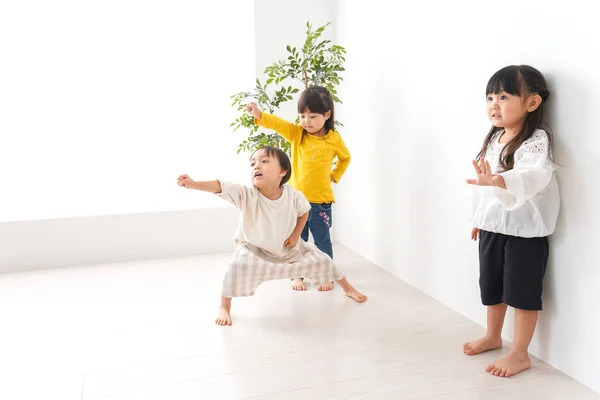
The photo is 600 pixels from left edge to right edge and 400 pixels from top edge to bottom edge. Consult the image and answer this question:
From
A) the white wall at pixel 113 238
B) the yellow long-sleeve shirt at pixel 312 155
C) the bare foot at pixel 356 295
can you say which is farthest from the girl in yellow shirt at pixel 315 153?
the white wall at pixel 113 238

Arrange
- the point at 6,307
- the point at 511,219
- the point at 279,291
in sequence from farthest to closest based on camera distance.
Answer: the point at 279,291 < the point at 6,307 < the point at 511,219

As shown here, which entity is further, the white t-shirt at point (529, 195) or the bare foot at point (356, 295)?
the bare foot at point (356, 295)

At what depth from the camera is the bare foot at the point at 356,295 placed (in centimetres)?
257

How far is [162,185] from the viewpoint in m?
3.59

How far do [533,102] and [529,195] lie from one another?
0.29 metres

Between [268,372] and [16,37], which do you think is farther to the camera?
[16,37]

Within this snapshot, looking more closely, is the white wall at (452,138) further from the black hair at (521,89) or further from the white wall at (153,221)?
the white wall at (153,221)

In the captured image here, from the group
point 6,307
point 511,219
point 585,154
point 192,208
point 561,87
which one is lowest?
point 6,307

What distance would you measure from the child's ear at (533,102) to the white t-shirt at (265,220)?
1.00 meters

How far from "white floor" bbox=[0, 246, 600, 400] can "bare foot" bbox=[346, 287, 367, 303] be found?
0.04 meters

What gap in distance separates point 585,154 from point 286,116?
6.34 feet

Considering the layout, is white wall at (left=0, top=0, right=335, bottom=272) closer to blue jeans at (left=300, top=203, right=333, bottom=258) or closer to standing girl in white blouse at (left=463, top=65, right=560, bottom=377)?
blue jeans at (left=300, top=203, right=333, bottom=258)

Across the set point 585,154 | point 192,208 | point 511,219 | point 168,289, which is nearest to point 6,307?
point 168,289

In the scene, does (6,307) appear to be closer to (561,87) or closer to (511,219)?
(511,219)
